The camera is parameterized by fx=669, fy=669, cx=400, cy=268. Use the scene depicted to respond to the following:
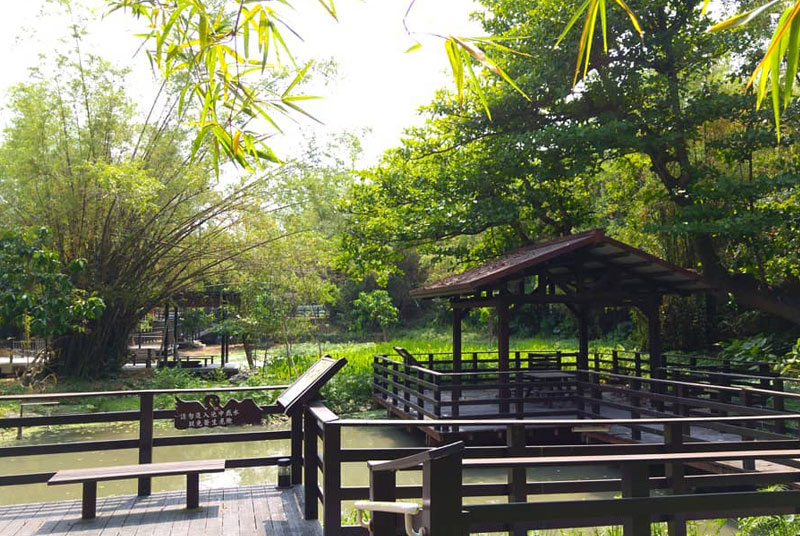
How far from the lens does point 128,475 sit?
435 cm

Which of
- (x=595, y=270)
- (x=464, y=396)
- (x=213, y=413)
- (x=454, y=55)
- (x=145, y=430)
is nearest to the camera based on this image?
(x=454, y=55)

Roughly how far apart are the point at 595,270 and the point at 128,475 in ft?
26.2

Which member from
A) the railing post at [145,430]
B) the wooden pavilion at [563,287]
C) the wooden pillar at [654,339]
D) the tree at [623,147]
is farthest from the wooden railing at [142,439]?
the tree at [623,147]

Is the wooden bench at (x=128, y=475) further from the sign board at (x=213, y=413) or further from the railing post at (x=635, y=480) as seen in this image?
the railing post at (x=635, y=480)

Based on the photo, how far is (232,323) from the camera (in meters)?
17.4

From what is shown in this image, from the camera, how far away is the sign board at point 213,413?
4.78 meters

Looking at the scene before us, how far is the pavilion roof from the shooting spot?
8984 millimetres

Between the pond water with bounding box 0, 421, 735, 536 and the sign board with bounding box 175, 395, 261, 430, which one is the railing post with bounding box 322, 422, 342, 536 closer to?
the sign board with bounding box 175, 395, 261, 430

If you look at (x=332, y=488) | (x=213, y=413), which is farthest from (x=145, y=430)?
(x=332, y=488)

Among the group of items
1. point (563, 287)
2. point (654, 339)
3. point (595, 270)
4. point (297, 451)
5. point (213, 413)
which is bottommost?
point (297, 451)

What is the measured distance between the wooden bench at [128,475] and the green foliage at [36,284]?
8055mm

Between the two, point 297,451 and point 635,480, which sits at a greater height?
point 635,480

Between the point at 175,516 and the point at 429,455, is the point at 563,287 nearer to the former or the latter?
the point at 175,516

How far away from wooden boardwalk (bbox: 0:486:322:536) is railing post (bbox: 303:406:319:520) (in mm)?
86
